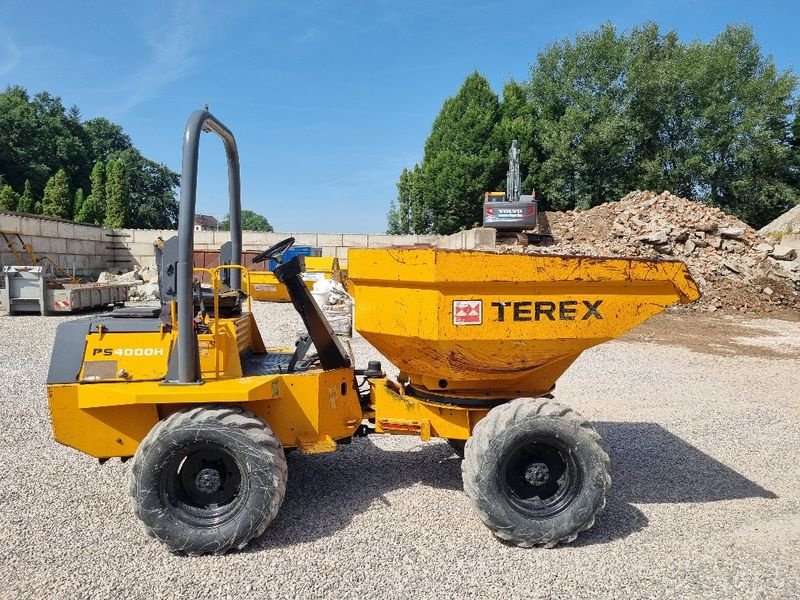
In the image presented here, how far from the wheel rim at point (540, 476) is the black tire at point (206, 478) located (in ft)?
4.49

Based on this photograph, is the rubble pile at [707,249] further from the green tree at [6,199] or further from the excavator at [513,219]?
the green tree at [6,199]

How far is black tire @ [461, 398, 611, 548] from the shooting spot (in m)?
3.33

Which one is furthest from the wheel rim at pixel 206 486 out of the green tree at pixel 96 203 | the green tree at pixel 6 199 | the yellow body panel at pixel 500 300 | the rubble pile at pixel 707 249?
the green tree at pixel 6 199

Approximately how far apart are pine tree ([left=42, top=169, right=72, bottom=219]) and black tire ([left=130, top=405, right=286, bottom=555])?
42094 millimetres

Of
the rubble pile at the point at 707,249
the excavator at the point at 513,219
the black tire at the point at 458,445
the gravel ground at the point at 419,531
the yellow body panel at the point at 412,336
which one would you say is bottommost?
the gravel ground at the point at 419,531

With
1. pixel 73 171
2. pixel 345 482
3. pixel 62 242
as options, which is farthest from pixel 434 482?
pixel 73 171

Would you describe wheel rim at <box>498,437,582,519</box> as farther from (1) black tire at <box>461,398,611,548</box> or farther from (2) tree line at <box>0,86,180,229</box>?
(2) tree line at <box>0,86,180,229</box>

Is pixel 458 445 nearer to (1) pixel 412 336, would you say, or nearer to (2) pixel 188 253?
(1) pixel 412 336

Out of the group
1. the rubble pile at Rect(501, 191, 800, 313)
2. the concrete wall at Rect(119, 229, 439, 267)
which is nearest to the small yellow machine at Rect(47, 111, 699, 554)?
the rubble pile at Rect(501, 191, 800, 313)

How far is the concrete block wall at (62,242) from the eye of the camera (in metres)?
17.5

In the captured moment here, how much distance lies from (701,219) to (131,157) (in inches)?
2330

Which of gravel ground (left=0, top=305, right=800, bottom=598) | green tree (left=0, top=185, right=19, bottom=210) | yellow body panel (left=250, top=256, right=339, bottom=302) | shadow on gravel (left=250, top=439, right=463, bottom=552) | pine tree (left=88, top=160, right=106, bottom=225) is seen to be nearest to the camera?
gravel ground (left=0, top=305, right=800, bottom=598)

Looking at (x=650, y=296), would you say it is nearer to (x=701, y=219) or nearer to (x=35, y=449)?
(x=35, y=449)

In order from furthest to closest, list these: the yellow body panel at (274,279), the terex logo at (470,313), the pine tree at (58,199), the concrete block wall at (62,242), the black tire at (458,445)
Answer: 1. the pine tree at (58,199)
2. the concrete block wall at (62,242)
3. the yellow body panel at (274,279)
4. the black tire at (458,445)
5. the terex logo at (470,313)
